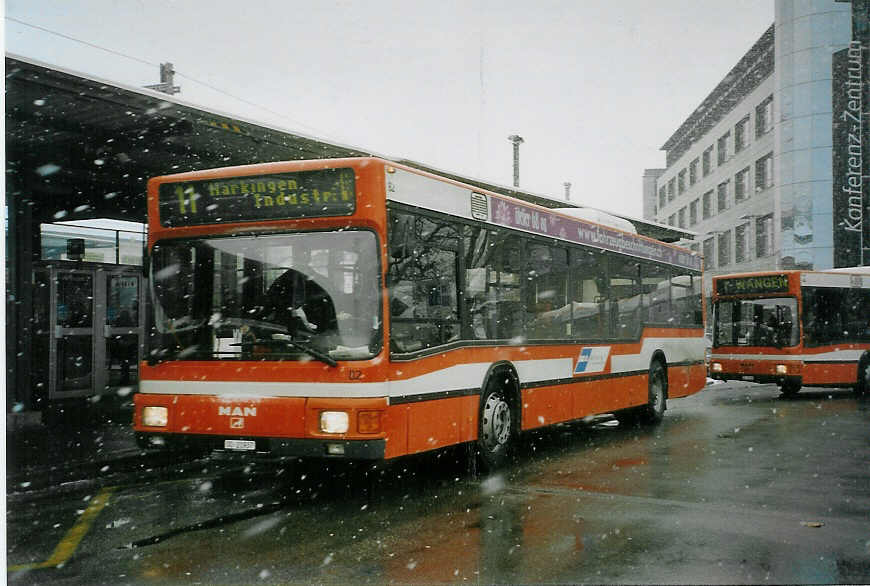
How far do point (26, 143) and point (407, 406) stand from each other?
8.28 metres

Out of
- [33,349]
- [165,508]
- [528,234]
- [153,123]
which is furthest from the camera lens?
→ [33,349]

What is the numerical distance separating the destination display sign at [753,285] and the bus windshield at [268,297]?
49.3 feet

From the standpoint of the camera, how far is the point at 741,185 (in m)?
39.8

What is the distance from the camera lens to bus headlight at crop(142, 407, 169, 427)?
7871 mm

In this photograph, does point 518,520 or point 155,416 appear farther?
point 155,416

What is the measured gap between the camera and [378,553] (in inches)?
232

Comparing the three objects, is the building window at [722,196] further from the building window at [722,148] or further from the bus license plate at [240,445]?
the bus license plate at [240,445]

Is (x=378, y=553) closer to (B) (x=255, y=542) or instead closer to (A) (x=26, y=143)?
(B) (x=255, y=542)

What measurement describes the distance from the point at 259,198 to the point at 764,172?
103 ft

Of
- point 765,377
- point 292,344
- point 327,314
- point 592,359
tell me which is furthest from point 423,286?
point 765,377

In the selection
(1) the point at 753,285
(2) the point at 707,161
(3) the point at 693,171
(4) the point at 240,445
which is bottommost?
(4) the point at 240,445

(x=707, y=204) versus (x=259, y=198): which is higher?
(x=707, y=204)

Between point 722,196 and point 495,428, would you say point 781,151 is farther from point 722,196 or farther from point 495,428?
point 495,428

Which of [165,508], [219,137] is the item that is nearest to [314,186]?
[165,508]
